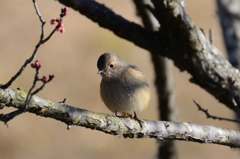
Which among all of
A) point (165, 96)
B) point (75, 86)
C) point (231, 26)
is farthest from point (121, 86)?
point (75, 86)

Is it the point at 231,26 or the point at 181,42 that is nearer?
the point at 181,42

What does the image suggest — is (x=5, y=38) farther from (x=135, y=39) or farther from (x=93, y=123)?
(x=93, y=123)

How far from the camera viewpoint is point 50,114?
2.78m

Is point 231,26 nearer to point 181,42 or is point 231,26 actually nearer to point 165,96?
point 165,96

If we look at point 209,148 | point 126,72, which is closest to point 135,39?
point 126,72

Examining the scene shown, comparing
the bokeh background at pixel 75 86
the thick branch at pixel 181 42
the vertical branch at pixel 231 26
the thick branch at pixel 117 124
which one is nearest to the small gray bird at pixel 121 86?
the thick branch at pixel 181 42

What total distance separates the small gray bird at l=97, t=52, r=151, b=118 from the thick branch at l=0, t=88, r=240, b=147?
119cm

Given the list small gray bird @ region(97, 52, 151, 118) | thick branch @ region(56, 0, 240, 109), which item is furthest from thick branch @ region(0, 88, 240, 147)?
small gray bird @ region(97, 52, 151, 118)

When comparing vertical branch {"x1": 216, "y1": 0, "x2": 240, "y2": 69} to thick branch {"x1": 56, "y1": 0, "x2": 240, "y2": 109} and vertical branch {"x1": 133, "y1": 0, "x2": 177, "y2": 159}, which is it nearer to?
vertical branch {"x1": 133, "y1": 0, "x2": 177, "y2": 159}

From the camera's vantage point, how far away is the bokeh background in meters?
9.78

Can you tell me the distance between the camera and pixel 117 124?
3.25 metres

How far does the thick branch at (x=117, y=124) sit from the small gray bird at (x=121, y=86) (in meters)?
1.19

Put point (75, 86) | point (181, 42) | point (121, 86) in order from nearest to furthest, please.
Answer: point (181, 42)
point (121, 86)
point (75, 86)

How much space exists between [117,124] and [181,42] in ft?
4.33
